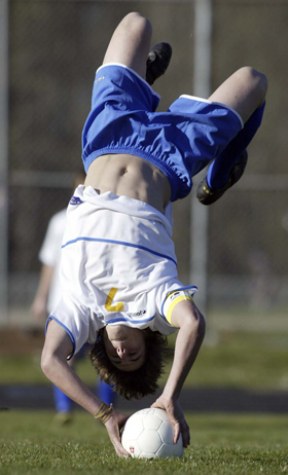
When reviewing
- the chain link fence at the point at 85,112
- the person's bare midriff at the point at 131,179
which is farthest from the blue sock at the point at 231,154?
the chain link fence at the point at 85,112

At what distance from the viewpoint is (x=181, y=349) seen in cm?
587

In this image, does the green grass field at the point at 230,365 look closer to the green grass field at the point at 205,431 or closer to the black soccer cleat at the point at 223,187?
the green grass field at the point at 205,431

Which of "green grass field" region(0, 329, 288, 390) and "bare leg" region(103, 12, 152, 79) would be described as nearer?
"bare leg" region(103, 12, 152, 79)

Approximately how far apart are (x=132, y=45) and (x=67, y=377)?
2352 millimetres

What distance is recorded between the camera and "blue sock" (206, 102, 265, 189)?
7.38 meters

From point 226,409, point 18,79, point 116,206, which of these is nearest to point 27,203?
point 18,79

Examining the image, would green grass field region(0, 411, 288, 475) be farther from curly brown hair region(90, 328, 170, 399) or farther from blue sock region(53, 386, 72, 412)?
blue sock region(53, 386, 72, 412)

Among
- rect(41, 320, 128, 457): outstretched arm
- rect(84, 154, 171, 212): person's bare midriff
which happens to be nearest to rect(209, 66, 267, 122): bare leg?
rect(84, 154, 171, 212): person's bare midriff

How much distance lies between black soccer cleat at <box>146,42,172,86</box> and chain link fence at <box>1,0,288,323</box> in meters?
8.05

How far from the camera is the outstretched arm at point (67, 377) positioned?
5.96 meters

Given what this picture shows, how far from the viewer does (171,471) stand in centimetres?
546

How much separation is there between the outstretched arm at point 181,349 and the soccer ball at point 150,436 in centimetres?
4

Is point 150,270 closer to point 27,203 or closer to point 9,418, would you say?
point 9,418

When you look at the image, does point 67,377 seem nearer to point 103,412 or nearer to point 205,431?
point 103,412
